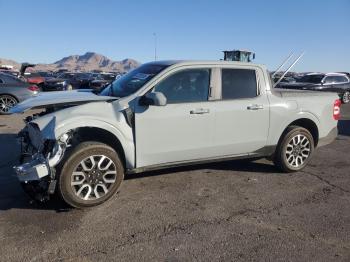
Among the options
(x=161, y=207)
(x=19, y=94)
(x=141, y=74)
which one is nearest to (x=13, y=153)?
(x=141, y=74)

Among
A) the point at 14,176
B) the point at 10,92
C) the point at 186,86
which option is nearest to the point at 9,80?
the point at 10,92

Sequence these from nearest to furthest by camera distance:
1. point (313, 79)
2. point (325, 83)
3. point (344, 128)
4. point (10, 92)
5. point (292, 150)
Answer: point (292, 150), point (344, 128), point (10, 92), point (325, 83), point (313, 79)

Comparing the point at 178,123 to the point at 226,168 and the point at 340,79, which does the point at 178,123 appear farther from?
the point at 340,79

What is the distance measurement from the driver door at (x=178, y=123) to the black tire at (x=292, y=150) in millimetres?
1312

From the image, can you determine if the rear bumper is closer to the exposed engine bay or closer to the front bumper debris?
the exposed engine bay

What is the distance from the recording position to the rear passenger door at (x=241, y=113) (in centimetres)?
577

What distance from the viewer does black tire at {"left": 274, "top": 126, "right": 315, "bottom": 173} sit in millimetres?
6422

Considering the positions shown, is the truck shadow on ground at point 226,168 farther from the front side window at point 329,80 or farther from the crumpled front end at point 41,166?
the front side window at point 329,80

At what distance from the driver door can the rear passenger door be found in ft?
0.62

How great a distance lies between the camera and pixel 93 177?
4871 mm

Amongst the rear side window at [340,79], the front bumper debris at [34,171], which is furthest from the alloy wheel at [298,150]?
the rear side window at [340,79]

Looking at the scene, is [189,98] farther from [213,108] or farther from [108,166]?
[108,166]

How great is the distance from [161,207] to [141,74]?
193cm

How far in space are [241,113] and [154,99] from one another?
4.89ft
